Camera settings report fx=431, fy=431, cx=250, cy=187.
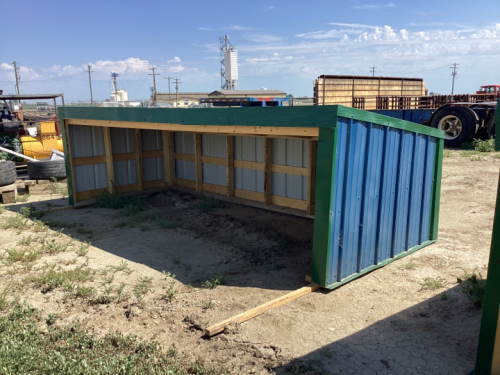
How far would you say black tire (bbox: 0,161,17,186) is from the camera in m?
12.0

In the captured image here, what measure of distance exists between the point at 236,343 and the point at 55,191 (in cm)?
1022

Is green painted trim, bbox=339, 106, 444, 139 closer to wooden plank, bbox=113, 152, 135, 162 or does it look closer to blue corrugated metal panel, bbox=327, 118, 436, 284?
blue corrugated metal panel, bbox=327, 118, 436, 284

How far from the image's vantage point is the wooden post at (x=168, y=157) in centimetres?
1226

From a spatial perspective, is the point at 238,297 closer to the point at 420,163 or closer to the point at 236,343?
the point at 236,343

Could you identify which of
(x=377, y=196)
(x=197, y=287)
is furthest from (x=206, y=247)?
(x=377, y=196)

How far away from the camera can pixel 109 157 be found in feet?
37.4

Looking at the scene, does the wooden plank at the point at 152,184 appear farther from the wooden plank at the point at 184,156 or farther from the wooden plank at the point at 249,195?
the wooden plank at the point at 249,195

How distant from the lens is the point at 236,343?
4.55 m

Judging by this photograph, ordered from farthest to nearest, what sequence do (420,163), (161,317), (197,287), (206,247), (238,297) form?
(206,247) < (420,163) < (197,287) < (238,297) < (161,317)

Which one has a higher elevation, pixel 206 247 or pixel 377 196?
pixel 377 196

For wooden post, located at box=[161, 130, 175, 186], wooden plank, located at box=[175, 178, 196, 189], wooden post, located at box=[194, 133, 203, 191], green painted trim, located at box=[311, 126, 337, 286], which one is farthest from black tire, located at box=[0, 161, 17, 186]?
green painted trim, located at box=[311, 126, 337, 286]

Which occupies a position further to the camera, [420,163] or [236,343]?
[420,163]

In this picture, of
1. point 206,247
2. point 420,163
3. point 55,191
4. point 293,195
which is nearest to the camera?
point 420,163

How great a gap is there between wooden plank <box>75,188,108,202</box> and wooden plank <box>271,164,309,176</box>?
193 inches
